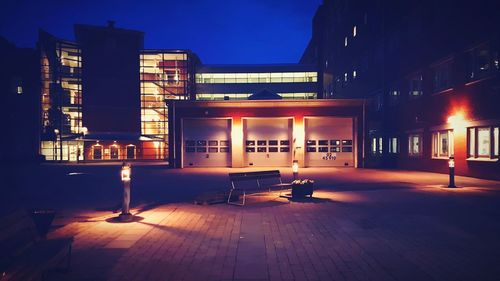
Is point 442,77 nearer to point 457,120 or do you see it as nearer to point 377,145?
point 457,120

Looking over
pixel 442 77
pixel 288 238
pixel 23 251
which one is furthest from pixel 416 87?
pixel 23 251

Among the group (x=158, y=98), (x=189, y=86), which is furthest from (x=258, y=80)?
(x=158, y=98)

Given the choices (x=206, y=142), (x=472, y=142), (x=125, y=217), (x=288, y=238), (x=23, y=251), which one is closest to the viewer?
(x=23, y=251)

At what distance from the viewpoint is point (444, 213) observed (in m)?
8.80

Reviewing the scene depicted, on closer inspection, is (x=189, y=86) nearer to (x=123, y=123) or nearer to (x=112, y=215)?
(x=123, y=123)

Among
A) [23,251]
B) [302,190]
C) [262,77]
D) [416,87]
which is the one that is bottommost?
[302,190]

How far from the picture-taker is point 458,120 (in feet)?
61.4

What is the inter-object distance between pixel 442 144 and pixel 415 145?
10.0ft

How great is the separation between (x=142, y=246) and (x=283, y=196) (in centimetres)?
645

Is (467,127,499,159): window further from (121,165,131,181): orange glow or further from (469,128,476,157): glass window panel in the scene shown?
(121,165,131,181): orange glow

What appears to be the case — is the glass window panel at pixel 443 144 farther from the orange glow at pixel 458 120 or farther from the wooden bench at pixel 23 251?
the wooden bench at pixel 23 251

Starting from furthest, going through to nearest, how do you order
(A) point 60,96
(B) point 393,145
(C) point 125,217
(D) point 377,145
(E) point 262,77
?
(E) point 262,77 → (A) point 60,96 → (D) point 377,145 → (B) point 393,145 → (C) point 125,217

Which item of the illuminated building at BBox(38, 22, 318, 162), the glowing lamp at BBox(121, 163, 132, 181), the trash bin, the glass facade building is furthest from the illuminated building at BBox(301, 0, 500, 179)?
the glass facade building

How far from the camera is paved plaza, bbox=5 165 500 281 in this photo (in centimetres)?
479
